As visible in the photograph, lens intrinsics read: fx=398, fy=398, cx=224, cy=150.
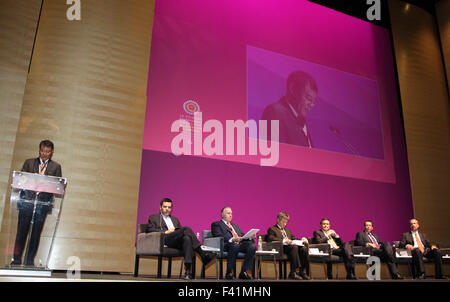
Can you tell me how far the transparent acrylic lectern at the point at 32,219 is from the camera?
289 centimetres

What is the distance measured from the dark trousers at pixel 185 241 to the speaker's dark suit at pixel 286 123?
226 cm

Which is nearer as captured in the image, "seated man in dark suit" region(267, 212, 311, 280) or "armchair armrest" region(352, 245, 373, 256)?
"seated man in dark suit" region(267, 212, 311, 280)

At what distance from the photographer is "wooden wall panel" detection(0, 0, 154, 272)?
4523 millimetres

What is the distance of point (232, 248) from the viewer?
167 inches

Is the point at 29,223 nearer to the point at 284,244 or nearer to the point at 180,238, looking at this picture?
the point at 180,238

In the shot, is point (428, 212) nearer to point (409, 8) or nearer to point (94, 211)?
point (409, 8)

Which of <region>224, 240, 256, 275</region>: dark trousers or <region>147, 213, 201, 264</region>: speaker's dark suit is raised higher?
<region>147, 213, 201, 264</region>: speaker's dark suit

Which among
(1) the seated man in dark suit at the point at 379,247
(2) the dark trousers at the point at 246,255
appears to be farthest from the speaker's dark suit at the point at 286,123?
(2) the dark trousers at the point at 246,255

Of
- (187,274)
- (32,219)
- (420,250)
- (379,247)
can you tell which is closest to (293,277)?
(187,274)

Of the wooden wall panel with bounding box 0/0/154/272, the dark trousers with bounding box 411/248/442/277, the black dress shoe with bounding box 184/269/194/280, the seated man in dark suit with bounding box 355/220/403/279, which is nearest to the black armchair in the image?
the black dress shoe with bounding box 184/269/194/280

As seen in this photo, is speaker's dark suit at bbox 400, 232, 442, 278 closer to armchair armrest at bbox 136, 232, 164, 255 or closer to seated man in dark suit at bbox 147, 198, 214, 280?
seated man in dark suit at bbox 147, 198, 214, 280

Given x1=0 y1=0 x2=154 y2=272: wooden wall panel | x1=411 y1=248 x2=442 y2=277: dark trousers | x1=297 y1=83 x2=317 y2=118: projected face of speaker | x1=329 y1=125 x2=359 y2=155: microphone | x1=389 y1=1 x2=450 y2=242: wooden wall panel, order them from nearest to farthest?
1. x1=0 y1=0 x2=154 y2=272: wooden wall panel
2. x1=411 y1=248 x2=442 y2=277: dark trousers
3. x1=297 y1=83 x2=317 y2=118: projected face of speaker
4. x1=329 y1=125 x2=359 y2=155: microphone
5. x1=389 y1=1 x2=450 y2=242: wooden wall panel

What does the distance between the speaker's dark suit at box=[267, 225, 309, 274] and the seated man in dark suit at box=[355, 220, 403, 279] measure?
3.75 ft
